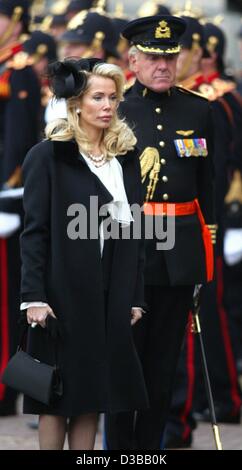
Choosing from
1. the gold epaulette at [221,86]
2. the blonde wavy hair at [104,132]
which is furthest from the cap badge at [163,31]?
the gold epaulette at [221,86]

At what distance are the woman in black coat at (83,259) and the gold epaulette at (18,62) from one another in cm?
288

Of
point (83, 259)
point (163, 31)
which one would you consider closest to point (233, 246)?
point (163, 31)

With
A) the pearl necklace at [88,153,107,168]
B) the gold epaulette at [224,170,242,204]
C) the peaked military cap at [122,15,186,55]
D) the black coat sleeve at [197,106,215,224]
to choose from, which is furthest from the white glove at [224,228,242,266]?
the pearl necklace at [88,153,107,168]

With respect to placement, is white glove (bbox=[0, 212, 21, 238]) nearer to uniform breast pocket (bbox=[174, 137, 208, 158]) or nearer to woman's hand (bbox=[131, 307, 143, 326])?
uniform breast pocket (bbox=[174, 137, 208, 158])

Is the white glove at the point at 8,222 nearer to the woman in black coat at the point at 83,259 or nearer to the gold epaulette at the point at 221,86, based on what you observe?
the gold epaulette at the point at 221,86

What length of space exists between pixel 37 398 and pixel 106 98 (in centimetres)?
120

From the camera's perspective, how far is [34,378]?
18.4ft

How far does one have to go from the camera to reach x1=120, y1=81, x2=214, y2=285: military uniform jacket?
657 centimetres

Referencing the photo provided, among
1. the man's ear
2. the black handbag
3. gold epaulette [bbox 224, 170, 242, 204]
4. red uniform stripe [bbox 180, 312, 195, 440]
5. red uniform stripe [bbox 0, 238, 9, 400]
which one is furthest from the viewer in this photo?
gold epaulette [bbox 224, 170, 242, 204]

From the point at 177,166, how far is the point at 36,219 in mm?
1087

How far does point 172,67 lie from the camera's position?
662 cm
